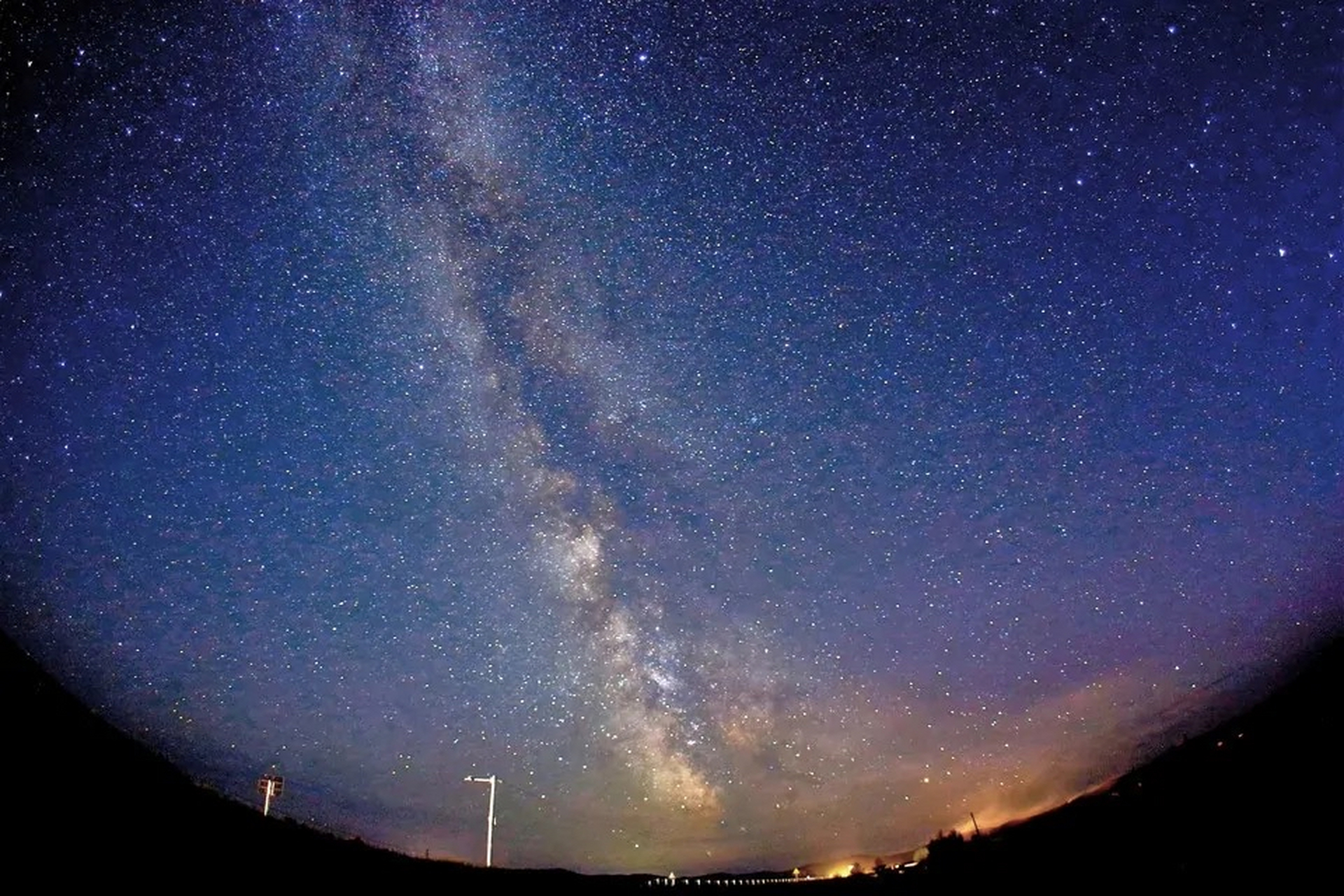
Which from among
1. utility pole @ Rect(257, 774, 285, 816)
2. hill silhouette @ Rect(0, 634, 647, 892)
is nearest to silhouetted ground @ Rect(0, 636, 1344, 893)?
hill silhouette @ Rect(0, 634, 647, 892)

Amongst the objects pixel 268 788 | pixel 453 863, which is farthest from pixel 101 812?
pixel 268 788

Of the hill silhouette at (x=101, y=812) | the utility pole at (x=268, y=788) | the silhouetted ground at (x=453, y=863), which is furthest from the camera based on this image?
the utility pole at (x=268, y=788)

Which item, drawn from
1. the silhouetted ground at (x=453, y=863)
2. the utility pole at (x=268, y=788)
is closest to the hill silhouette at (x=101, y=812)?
the silhouetted ground at (x=453, y=863)

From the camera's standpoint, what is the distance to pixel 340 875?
6008 millimetres

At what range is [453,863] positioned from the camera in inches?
350

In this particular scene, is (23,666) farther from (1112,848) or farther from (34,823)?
(1112,848)

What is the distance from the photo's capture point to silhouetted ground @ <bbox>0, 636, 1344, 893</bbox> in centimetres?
288

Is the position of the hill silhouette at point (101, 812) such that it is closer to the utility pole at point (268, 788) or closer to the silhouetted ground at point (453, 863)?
the silhouetted ground at point (453, 863)

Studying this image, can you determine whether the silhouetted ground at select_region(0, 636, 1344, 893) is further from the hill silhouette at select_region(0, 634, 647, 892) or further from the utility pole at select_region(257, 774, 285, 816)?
the utility pole at select_region(257, 774, 285, 816)

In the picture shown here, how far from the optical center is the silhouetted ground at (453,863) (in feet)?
9.46

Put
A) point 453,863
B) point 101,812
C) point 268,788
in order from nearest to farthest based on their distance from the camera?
1. point 101,812
2. point 453,863
3. point 268,788

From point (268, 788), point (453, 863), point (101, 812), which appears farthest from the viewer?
point (268, 788)

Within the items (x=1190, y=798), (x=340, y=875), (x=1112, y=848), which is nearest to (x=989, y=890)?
(x=1112, y=848)

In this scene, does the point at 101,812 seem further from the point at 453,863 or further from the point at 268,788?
the point at 268,788
